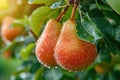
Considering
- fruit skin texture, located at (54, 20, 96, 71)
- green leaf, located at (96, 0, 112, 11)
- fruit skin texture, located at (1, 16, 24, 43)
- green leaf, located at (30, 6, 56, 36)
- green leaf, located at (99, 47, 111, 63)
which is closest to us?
fruit skin texture, located at (54, 20, 96, 71)

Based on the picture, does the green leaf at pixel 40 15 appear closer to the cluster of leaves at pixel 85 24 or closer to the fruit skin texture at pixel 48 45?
the cluster of leaves at pixel 85 24

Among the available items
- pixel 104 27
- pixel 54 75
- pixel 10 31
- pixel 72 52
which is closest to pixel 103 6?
pixel 104 27

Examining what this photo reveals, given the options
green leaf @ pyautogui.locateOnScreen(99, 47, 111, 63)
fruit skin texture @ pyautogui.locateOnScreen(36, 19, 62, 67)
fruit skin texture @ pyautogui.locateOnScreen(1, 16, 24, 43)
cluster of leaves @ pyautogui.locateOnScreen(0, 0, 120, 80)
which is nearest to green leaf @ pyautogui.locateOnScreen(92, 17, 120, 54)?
cluster of leaves @ pyautogui.locateOnScreen(0, 0, 120, 80)

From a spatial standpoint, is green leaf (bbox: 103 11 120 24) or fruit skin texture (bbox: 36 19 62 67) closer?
fruit skin texture (bbox: 36 19 62 67)

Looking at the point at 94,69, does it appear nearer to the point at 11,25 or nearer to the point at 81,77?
the point at 81,77

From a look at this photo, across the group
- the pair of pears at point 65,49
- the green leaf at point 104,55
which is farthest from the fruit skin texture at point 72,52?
the green leaf at point 104,55

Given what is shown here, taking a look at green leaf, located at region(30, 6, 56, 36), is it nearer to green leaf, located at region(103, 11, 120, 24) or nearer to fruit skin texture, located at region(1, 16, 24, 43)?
green leaf, located at region(103, 11, 120, 24)

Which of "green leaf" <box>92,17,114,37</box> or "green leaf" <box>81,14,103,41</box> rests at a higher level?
"green leaf" <box>81,14,103,41</box>
